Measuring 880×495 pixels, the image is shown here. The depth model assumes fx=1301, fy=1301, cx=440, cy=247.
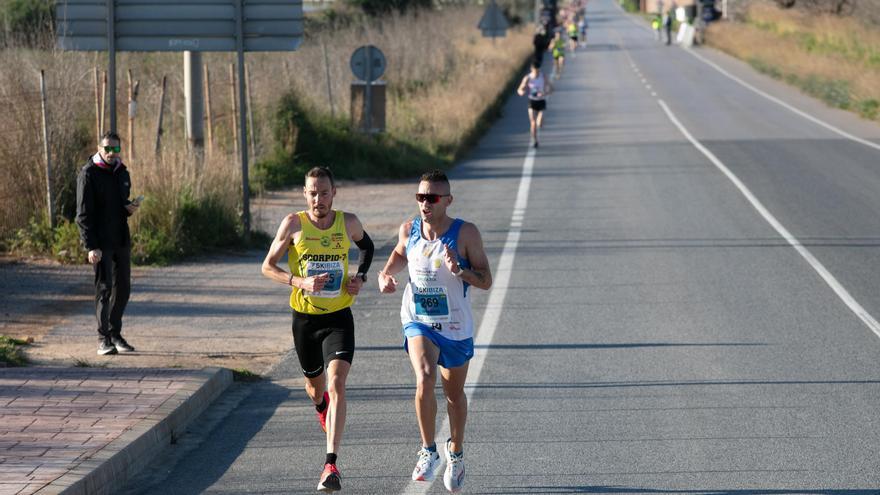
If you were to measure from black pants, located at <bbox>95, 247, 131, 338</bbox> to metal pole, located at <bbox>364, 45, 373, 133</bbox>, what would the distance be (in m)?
16.0

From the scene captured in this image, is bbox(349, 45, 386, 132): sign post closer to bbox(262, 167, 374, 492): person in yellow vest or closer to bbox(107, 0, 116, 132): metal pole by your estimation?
bbox(107, 0, 116, 132): metal pole

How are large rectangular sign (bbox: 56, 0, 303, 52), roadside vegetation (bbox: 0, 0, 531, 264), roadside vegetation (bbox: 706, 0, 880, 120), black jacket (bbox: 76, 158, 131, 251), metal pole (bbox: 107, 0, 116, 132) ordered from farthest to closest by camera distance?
roadside vegetation (bbox: 706, 0, 880, 120), roadside vegetation (bbox: 0, 0, 531, 264), large rectangular sign (bbox: 56, 0, 303, 52), metal pole (bbox: 107, 0, 116, 132), black jacket (bbox: 76, 158, 131, 251)

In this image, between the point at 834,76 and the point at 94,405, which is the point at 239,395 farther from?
the point at 834,76

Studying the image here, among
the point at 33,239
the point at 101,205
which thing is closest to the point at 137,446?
the point at 101,205

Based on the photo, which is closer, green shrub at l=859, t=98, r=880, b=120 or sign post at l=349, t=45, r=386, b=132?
sign post at l=349, t=45, r=386, b=132

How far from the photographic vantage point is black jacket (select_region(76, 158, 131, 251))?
→ 410 inches

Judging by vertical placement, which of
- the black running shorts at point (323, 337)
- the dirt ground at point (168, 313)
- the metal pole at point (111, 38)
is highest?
the metal pole at point (111, 38)

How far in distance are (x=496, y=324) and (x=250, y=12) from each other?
6.45 metres

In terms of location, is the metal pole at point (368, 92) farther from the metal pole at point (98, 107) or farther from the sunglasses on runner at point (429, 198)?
the sunglasses on runner at point (429, 198)

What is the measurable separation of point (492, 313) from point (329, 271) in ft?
16.7

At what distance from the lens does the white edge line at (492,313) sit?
8070 millimetres

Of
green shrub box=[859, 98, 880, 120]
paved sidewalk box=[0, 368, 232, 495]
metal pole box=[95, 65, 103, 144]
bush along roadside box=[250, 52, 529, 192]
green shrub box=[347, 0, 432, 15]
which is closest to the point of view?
paved sidewalk box=[0, 368, 232, 495]

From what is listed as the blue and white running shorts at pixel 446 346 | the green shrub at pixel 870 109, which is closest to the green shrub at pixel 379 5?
the green shrub at pixel 870 109

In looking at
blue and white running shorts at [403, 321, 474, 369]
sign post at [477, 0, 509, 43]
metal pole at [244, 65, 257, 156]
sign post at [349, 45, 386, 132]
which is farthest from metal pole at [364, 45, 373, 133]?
blue and white running shorts at [403, 321, 474, 369]
